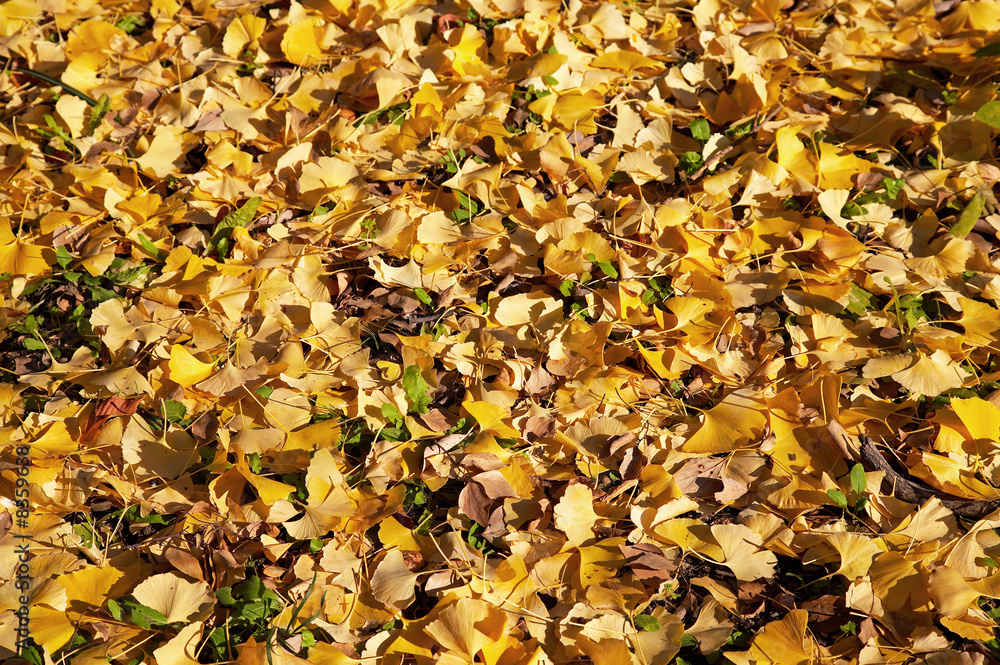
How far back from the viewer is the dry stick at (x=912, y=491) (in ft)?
3.42

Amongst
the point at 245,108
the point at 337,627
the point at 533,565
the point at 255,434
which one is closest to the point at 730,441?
the point at 533,565

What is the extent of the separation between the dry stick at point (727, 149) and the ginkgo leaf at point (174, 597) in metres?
1.21

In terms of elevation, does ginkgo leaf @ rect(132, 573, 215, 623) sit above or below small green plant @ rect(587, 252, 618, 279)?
below

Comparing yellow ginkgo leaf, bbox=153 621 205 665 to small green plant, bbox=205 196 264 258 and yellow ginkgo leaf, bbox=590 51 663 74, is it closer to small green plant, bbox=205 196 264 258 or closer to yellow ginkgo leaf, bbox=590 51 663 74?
small green plant, bbox=205 196 264 258

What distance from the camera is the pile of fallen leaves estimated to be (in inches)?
39.7

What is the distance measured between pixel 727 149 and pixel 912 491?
2.54ft

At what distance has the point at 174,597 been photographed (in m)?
1.01

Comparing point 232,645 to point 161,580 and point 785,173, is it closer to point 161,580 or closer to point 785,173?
point 161,580

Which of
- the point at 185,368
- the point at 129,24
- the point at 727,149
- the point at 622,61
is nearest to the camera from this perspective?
the point at 185,368

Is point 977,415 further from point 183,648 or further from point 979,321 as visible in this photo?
point 183,648

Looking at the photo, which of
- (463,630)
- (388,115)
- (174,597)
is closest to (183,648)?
(174,597)

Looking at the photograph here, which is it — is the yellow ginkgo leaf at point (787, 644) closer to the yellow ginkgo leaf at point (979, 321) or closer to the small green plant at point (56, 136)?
the yellow ginkgo leaf at point (979, 321)

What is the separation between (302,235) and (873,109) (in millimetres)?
1301

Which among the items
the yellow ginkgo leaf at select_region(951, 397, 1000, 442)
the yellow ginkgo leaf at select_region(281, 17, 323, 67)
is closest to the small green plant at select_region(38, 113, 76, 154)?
the yellow ginkgo leaf at select_region(281, 17, 323, 67)
